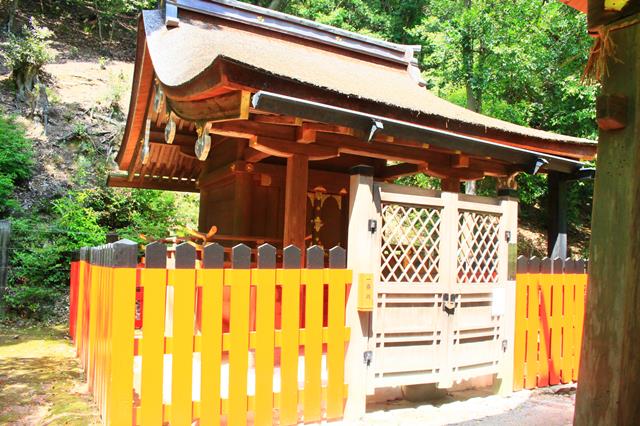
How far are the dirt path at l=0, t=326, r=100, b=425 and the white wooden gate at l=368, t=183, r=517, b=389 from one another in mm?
2662

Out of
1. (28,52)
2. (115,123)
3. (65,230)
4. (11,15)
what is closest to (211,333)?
(65,230)

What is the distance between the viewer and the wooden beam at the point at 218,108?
428 cm

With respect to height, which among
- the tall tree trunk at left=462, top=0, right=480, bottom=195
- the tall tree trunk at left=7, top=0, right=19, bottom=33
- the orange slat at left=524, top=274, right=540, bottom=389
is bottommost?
the orange slat at left=524, top=274, right=540, bottom=389

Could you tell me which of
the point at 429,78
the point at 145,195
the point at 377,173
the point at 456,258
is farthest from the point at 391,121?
the point at 429,78

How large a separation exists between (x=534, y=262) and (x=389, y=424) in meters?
2.72

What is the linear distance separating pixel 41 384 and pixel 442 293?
4.29 meters

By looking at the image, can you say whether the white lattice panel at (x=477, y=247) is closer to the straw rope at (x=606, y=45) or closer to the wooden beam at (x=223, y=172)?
the straw rope at (x=606, y=45)

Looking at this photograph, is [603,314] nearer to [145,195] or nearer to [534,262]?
[534,262]

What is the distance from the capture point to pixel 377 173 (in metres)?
8.98

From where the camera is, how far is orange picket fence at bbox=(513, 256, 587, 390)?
19.0 ft

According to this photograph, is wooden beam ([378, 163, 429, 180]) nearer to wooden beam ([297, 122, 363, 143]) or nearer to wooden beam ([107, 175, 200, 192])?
wooden beam ([297, 122, 363, 143])

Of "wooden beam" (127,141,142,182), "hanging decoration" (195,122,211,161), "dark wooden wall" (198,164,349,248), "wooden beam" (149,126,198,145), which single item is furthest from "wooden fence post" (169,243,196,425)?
"wooden beam" (127,141,142,182)

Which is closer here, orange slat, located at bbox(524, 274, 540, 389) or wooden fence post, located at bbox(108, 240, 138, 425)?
wooden fence post, located at bbox(108, 240, 138, 425)

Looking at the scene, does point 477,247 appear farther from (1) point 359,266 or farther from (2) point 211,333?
(2) point 211,333
